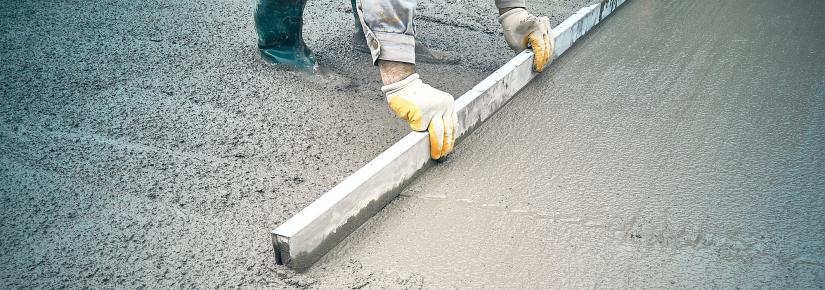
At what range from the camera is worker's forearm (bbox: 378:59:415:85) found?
6.40 feet

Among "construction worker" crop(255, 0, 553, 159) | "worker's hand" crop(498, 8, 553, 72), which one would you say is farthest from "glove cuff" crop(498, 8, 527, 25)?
"construction worker" crop(255, 0, 553, 159)

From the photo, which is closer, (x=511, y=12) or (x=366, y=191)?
(x=366, y=191)

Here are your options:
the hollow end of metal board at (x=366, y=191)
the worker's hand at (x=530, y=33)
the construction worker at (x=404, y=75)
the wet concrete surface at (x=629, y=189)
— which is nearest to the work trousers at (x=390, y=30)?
the construction worker at (x=404, y=75)

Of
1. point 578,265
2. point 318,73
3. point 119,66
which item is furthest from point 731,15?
point 119,66

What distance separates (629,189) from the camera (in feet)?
5.80

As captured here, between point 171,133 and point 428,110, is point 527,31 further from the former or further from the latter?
point 171,133

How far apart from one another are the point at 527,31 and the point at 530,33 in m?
0.02

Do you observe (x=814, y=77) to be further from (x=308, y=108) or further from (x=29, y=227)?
(x=29, y=227)

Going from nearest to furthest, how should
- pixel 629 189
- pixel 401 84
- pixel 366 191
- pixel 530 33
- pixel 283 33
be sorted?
pixel 366 191
pixel 629 189
pixel 401 84
pixel 530 33
pixel 283 33

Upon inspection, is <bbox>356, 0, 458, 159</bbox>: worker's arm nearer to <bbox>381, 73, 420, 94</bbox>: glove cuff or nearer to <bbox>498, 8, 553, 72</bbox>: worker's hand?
<bbox>381, 73, 420, 94</bbox>: glove cuff

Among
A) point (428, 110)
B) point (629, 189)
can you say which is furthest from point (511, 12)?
point (629, 189)

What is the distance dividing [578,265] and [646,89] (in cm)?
122

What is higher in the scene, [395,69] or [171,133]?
[395,69]

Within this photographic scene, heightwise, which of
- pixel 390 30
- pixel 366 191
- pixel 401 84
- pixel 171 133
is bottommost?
pixel 171 133
